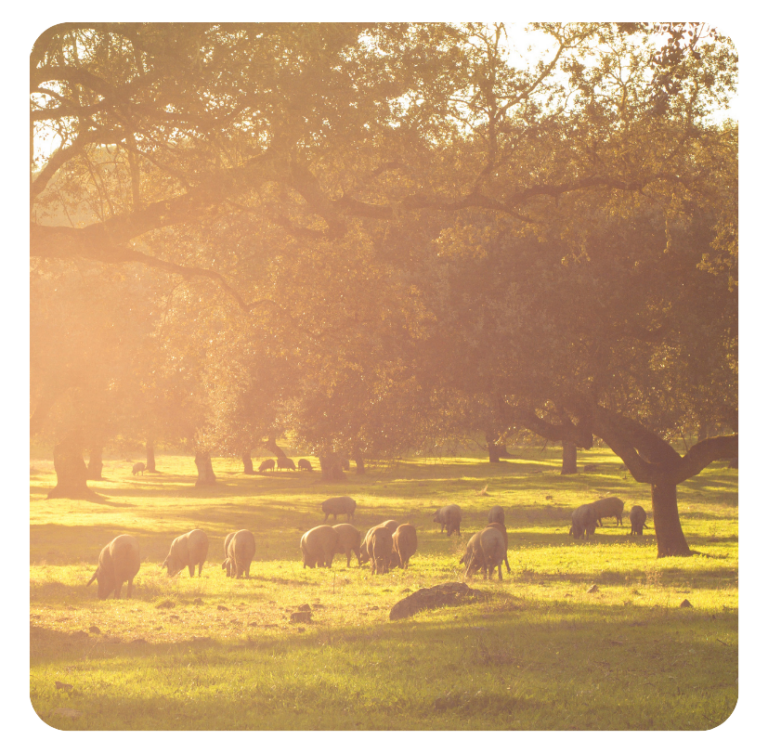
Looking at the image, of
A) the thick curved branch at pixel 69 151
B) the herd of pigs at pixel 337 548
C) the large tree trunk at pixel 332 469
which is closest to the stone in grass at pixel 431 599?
the herd of pigs at pixel 337 548

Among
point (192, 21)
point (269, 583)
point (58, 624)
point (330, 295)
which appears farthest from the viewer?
point (269, 583)

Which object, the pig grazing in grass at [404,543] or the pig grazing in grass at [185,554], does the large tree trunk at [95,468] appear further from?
the pig grazing in grass at [404,543]

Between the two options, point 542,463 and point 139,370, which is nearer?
point 139,370

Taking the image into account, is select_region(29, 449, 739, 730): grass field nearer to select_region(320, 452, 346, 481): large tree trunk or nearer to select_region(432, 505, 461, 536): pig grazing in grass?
select_region(432, 505, 461, 536): pig grazing in grass

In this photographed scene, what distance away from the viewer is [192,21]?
32.6 feet

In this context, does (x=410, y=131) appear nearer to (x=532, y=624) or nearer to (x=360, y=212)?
(x=360, y=212)

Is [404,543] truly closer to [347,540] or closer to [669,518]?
[347,540]

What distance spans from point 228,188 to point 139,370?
45.2ft

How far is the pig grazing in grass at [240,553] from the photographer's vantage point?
1823 cm

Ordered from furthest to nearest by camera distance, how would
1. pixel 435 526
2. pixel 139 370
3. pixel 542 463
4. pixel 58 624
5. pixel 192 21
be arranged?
pixel 542 463 < pixel 435 526 < pixel 139 370 < pixel 58 624 < pixel 192 21

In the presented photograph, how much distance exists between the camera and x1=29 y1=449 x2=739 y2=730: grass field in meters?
8.67

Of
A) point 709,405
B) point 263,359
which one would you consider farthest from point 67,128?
point 709,405

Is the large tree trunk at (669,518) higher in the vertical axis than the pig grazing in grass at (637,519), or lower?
higher

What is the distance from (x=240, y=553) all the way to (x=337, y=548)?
9.66 feet
